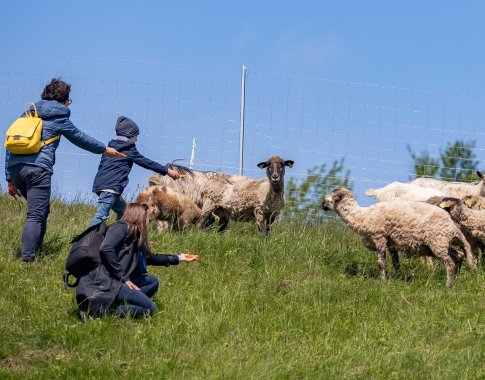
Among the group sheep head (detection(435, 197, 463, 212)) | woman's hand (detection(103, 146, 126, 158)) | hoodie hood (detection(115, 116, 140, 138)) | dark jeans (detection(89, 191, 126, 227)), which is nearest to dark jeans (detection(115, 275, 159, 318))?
woman's hand (detection(103, 146, 126, 158))

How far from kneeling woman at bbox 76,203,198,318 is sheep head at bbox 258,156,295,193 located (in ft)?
18.9

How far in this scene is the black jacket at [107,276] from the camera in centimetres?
886

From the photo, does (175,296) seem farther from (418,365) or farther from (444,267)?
(444,267)

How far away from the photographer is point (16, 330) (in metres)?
8.86

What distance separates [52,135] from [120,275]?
279 cm

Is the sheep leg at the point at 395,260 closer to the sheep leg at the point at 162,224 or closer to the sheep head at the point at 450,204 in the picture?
the sheep head at the point at 450,204

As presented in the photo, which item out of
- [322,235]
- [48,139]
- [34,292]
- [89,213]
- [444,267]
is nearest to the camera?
[34,292]

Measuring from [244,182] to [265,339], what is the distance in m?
6.89

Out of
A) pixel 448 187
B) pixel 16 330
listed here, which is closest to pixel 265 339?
pixel 16 330

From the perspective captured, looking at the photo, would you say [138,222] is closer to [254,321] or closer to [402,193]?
[254,321]

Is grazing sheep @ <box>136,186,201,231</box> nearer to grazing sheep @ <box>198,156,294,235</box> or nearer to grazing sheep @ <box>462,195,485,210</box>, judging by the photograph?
grazing sheep @ <box>198,156,294,235</box>

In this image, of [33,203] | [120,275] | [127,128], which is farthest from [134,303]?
[127,128]

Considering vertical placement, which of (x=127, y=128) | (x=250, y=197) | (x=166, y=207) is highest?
(x=127, y=128)

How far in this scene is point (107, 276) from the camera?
29.3ft
